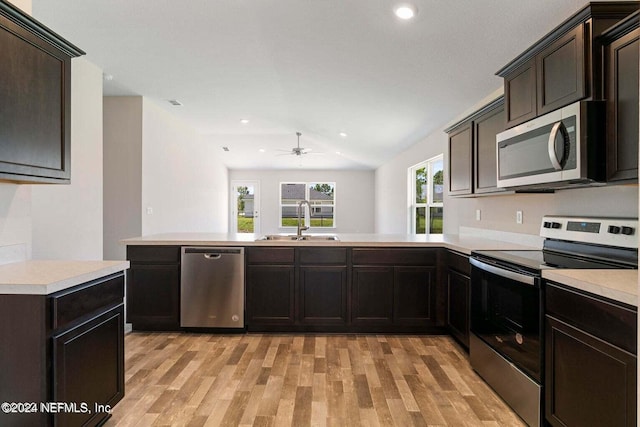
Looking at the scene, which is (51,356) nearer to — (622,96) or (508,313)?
(508,313)

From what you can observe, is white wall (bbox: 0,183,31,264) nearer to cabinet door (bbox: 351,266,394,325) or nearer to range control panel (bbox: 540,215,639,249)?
cabinet door (bbox: 351,266,394,325)

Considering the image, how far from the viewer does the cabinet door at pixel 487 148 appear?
9.34ft

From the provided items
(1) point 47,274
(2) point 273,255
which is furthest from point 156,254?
(1) point 47,274

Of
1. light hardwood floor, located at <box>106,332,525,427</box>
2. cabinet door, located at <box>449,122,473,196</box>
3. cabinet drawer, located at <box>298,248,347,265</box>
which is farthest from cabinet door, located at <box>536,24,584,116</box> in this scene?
cabinet drawer, located at <box>298,248,347,265</box>

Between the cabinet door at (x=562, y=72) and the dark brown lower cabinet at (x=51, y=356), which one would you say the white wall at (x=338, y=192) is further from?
the dark brown lower cabinet at (x=51, y=356)

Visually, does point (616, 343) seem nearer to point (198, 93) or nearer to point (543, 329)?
point (543, 329)

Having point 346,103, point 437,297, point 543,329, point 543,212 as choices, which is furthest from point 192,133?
point 543,329

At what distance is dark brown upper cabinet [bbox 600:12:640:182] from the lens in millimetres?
1590

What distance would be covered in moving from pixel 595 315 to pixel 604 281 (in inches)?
5.9

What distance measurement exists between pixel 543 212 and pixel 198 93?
13.4 feet

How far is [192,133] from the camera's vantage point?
22.0 ft

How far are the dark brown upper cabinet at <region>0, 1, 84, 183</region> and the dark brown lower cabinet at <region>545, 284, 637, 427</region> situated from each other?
2628 millimetres

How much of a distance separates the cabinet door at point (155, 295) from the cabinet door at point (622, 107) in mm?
3278

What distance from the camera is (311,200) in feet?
35.7
